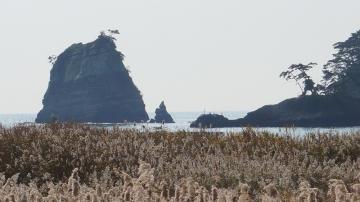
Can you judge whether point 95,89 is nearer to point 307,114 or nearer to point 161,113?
point 161,113

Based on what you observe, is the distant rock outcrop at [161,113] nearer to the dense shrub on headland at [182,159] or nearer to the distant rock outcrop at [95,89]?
the distant rock outcrop at [95,89]

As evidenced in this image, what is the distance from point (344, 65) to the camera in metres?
109

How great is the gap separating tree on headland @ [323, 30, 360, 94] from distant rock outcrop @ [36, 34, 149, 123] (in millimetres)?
59788

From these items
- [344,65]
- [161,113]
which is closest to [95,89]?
[161,113]

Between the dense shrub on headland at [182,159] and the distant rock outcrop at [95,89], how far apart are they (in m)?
144

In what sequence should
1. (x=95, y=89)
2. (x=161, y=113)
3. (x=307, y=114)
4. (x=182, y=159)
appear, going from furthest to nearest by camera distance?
(x=95, y=89) < (x=161, y=113) < (x=307, y=114) < (x=182, y=159)

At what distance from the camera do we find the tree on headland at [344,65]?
348 ft

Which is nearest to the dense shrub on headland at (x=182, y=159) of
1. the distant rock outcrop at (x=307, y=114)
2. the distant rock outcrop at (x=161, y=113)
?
the distant rock outcrop at (x=307, y=114)

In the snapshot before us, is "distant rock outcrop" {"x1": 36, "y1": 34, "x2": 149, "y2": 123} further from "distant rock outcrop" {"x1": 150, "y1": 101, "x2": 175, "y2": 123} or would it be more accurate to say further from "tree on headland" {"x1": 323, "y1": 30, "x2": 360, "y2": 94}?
"tree on headland" {"x1": 323, "y1": 30, "x2": 360, "y2": 94}

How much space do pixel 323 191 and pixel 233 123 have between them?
3848 inches

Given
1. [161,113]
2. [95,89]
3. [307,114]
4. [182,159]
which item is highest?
[95,89]

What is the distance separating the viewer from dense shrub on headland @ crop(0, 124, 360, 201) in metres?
9.12

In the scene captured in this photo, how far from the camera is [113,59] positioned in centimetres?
15925

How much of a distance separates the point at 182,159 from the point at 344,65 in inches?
3998
